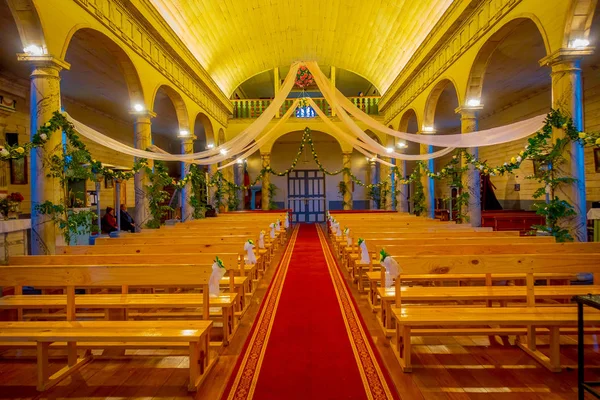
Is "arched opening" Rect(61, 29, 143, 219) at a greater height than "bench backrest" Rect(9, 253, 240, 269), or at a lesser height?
greater

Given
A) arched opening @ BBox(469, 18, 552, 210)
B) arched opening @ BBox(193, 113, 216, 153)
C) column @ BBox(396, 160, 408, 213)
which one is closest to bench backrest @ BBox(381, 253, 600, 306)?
arched opening @ BBox(469, 18, 552, 210)

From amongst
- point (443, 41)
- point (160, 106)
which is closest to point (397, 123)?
point (443, 41)

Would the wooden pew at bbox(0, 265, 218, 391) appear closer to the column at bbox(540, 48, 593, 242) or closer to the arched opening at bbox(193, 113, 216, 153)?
the column at bbox(540, 48, 593, 242)

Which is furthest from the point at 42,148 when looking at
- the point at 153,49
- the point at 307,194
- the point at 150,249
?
the point at 307,194

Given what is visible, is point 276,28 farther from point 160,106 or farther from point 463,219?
point 463,219

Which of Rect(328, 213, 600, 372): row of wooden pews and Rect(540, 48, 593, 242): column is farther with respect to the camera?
Rect(540, 48, 593, 242): column

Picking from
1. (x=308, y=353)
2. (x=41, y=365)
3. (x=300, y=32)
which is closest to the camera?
(x=41, y=365)

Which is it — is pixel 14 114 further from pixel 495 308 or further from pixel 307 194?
pixel 307 194

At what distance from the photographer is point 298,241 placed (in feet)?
38.7

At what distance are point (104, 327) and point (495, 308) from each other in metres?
3.05

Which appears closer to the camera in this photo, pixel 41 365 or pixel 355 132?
pixel 41 365

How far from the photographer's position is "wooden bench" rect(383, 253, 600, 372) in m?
2.91

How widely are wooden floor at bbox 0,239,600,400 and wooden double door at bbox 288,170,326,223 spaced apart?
1745 centimetres

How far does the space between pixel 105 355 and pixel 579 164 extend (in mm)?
6544
